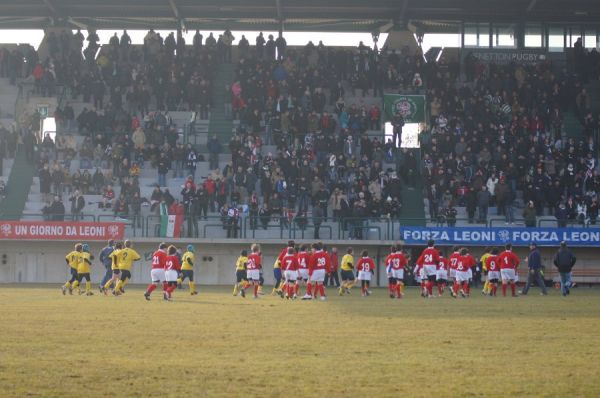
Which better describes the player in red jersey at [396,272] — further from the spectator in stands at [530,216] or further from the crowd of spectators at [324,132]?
the spectator in stands at [530,216]

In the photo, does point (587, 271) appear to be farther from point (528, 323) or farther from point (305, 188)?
point (528, 323)

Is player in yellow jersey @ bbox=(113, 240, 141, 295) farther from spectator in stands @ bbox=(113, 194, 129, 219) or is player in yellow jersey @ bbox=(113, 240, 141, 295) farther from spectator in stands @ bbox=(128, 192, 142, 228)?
spectator in stands @ bbox=(113, 194, 129, 219)

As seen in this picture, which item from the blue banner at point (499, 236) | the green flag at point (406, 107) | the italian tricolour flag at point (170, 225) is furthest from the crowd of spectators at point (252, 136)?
the blue banner at point (499, 236)

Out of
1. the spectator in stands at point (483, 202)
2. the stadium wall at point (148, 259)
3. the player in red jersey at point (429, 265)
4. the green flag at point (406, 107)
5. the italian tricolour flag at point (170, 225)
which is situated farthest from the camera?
the green flag at point (406, 107)

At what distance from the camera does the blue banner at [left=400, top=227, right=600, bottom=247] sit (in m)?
49.2

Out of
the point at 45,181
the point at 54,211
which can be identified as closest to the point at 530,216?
the point at 54,211

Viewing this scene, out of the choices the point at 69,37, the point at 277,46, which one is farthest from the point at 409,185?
the point at 69,37

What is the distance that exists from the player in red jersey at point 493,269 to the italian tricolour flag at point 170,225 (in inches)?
594

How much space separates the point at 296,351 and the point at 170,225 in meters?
31.7

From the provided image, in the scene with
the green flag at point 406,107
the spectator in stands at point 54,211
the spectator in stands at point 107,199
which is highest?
the green flag at point 406,107

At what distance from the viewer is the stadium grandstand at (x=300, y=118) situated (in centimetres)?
5109

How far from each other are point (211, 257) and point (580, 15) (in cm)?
2689

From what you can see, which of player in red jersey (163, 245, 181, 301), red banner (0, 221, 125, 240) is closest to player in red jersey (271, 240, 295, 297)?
player in red jersey (163, 245, 181, 301)

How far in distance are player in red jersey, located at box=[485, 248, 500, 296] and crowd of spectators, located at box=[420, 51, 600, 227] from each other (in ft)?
30.9
